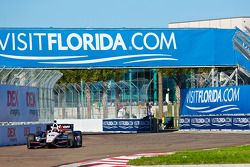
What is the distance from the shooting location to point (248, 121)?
4241cm

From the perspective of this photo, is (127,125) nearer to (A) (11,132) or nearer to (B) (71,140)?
(A) (11,132)

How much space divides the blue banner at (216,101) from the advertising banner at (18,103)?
11.3m

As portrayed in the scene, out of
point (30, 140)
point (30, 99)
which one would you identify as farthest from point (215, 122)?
point (30, 140)

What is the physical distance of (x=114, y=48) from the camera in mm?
43531

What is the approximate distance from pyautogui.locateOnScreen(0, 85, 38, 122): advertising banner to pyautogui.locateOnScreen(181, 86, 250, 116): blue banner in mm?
11309

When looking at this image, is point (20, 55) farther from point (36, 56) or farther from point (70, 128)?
point (70, 128)

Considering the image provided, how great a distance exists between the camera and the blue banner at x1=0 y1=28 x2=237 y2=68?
4253cm

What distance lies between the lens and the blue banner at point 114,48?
4253cm

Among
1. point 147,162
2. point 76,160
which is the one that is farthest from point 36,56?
point 147,162

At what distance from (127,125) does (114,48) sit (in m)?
10.7

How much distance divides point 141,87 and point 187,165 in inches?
1265

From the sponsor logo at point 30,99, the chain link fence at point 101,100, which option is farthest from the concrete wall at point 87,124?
the sponsor logo at point 30,99

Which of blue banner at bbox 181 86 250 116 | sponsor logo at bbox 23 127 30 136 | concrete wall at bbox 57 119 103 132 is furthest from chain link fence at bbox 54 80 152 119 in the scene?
sponsor logo at bbox 23 127 30 136

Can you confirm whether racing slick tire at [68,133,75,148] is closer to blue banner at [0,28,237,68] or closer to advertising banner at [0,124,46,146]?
advertising banner at [0,124,46,146]
